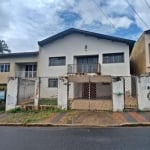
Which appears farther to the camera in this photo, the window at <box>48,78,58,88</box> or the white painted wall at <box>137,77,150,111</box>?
the window at <box>48,78,58,88</box>

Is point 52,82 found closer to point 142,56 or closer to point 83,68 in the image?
point 83,68

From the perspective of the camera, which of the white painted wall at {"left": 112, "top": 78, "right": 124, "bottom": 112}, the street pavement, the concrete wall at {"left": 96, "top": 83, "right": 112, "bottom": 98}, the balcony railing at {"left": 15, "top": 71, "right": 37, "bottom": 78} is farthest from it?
the balcony railing at {"left": 15, "top": 71, "right": 37, "bottom": 78}

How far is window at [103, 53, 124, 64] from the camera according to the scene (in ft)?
78.8

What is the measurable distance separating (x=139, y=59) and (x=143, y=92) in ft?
38.0

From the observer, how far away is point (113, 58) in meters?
24.4

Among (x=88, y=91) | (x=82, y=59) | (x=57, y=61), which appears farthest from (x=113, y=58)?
(x=57, y=61)

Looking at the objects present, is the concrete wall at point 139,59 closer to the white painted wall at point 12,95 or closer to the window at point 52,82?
the window at point 52,82

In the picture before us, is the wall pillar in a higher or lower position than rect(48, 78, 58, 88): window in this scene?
lower

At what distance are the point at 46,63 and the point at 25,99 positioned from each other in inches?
391

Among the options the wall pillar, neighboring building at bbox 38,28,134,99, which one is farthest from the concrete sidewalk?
neighboring building at bbox 38,28,134,99

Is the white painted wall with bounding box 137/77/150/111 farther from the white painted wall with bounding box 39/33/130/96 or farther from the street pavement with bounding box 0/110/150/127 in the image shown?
the white painted wall with bounding box 39/33/130/96

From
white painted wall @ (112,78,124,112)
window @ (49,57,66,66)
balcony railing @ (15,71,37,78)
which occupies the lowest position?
white painted wall @ (112,78,124,112)

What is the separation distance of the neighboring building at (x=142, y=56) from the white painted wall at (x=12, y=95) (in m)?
13.0

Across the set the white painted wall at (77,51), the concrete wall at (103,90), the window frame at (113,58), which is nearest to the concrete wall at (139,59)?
the white painted wall at (77,51)
